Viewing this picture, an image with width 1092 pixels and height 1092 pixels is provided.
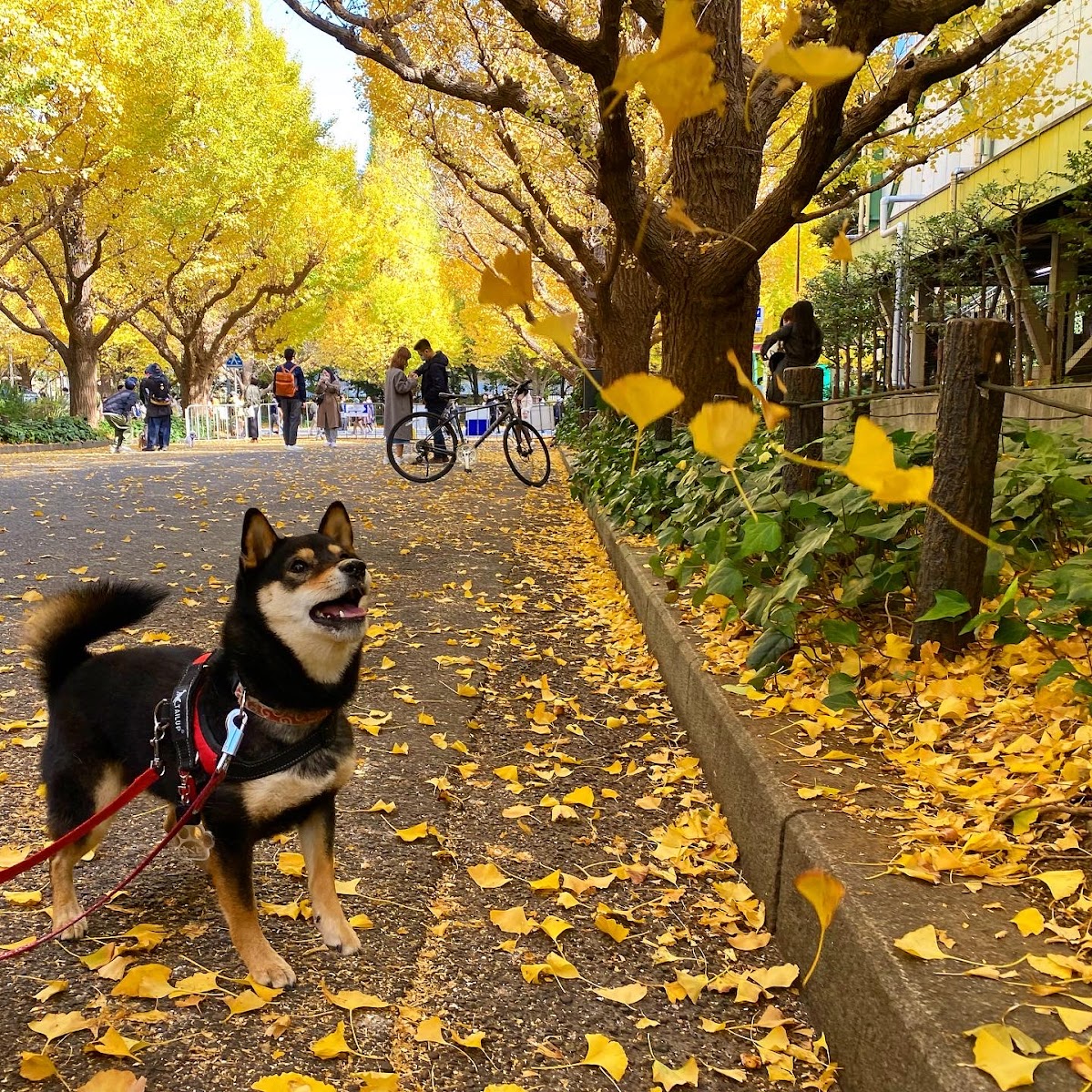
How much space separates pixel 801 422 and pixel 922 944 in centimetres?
297

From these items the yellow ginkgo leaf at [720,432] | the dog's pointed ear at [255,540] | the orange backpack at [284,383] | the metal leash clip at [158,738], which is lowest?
the metal leash clip at [158,738]

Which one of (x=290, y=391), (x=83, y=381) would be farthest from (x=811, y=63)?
(x=83, y=381)

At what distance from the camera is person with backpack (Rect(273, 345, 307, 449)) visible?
71.9 ft

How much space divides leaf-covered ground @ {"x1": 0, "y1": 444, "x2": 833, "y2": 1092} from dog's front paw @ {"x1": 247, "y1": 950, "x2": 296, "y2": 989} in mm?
32

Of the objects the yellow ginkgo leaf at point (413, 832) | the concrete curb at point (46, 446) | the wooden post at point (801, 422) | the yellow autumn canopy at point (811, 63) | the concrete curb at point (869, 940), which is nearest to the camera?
the yellow autumn canopy at point (811, 63)

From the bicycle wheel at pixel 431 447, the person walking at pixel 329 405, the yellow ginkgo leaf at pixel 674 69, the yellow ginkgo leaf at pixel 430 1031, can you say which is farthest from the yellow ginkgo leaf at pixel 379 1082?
the person walking at pixel 329 405

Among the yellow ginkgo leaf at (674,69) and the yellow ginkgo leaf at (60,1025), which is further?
the yellow ginkgo leaf at (60,1025)

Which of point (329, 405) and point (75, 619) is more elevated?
point (329, 405)

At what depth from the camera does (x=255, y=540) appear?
2354mm

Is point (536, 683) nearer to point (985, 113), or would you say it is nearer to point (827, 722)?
point (827, 722)

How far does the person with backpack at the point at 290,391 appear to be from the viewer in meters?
21.9

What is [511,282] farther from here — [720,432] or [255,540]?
[255,540]

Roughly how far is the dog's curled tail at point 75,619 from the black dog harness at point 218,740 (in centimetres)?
33

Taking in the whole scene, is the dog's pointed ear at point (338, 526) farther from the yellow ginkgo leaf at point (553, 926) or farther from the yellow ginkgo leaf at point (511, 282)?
the yellow ginkgo leaf at point (511, 282)
